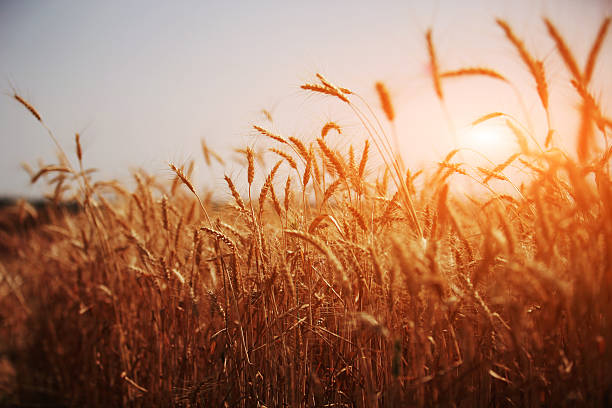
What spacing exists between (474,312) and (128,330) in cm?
206

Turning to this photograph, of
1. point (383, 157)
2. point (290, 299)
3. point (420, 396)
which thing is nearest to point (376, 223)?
point (383, 157)

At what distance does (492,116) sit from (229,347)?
5.44ft

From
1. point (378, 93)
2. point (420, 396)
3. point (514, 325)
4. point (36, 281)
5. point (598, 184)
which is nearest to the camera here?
point (514, 325)

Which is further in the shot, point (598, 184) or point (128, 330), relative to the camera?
point (128, 330)

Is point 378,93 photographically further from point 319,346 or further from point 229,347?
point 229,347

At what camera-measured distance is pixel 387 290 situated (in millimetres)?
1379

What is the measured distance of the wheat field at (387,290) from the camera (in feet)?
3.42

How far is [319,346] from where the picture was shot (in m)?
1.67

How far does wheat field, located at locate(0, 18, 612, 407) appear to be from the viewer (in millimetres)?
1041

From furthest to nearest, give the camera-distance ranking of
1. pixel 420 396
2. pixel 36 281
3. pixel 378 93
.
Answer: pixel 36 281
pixel 378 93
pixel 420 396

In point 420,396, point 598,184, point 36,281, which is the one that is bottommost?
point 36,281

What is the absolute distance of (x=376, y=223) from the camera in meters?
1.71

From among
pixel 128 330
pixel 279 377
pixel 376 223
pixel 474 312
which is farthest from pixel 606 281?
pixel 128 330

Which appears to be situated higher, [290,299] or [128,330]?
[290,299]
